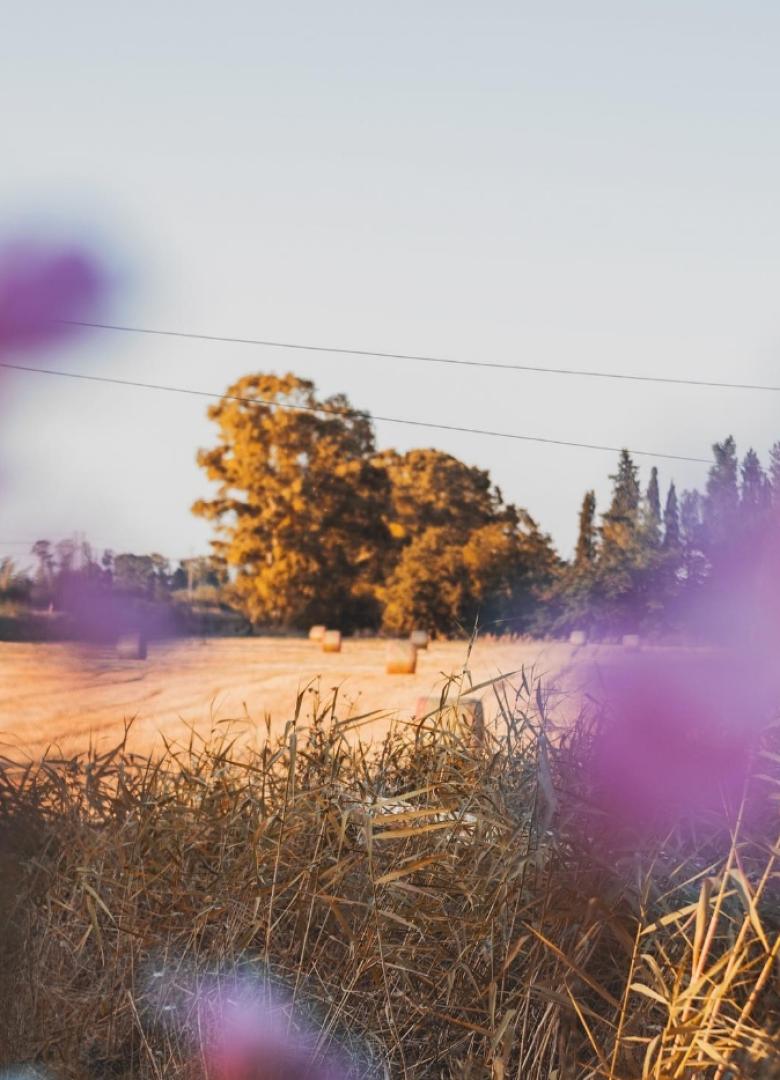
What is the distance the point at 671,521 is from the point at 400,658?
9.97 m

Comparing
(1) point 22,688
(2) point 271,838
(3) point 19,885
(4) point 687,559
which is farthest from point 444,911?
(4) point 687,559

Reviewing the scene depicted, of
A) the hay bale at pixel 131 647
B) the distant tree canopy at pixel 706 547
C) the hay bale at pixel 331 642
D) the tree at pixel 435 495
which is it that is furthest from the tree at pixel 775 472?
the tree at pixel 435 495

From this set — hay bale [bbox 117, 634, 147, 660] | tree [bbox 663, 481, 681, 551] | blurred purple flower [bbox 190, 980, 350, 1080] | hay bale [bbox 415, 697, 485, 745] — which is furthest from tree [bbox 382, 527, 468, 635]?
hay bale [bbox 117, 634, 147, 660]

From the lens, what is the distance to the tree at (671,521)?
132 inches

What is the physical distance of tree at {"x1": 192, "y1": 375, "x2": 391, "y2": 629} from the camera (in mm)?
19016

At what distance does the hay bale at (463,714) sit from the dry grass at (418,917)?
0.15 ft

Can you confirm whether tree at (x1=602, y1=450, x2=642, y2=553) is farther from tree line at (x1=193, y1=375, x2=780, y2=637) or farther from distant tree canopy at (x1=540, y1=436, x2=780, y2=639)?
tree line at (x1=193, y1=375, x2=780, y2=637)

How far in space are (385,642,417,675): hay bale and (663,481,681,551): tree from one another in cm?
936

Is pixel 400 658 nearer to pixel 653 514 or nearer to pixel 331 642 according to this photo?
pixel 331 642

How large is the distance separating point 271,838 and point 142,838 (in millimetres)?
349

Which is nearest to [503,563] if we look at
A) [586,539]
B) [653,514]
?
[586,539]

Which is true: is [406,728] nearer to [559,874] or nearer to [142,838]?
[142,838]

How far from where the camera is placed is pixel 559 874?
2004mm

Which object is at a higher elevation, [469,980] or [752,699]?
[752,699]
